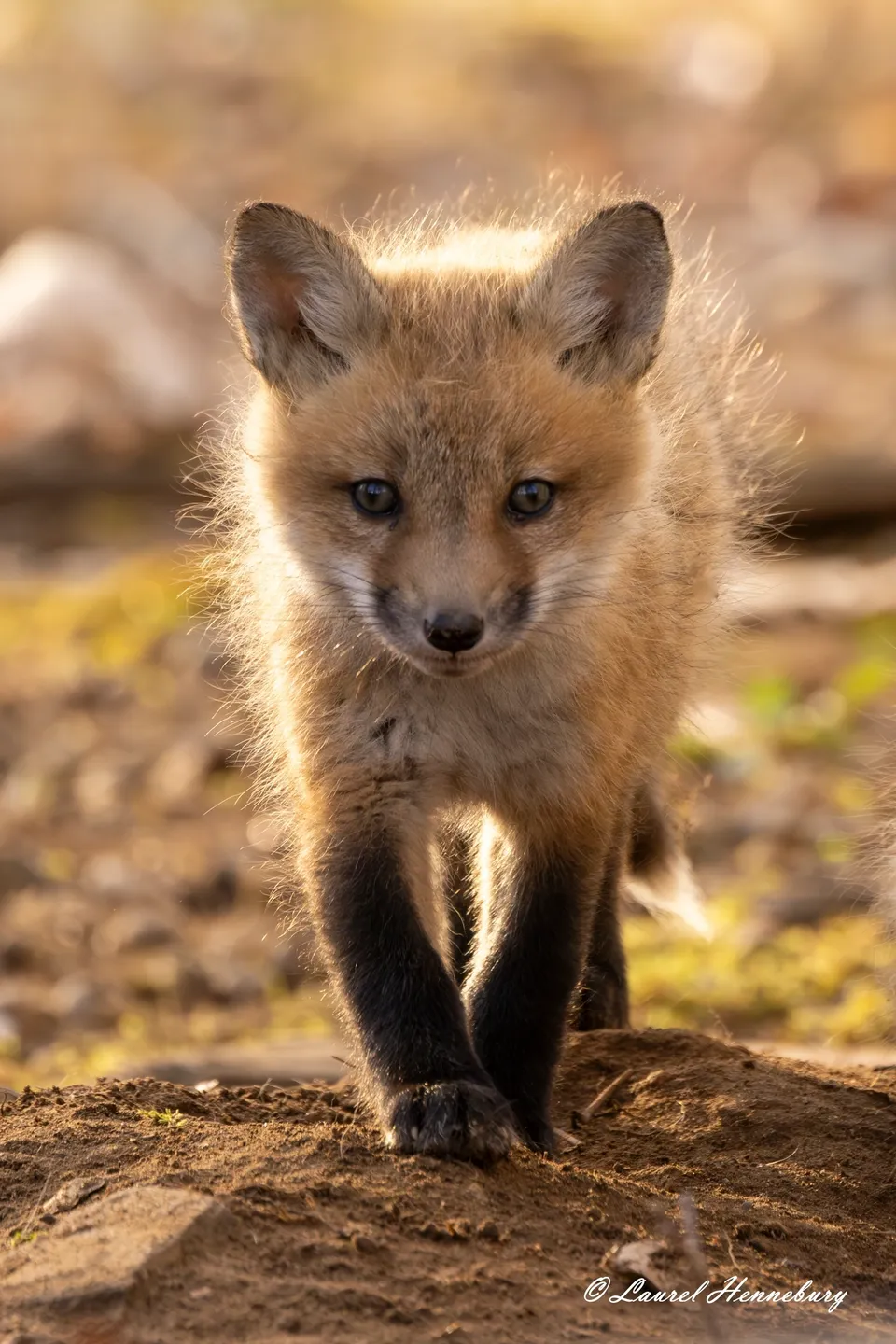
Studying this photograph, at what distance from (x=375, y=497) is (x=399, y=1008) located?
1.14 metres

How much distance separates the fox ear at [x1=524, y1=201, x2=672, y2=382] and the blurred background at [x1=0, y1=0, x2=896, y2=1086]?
1.39 m

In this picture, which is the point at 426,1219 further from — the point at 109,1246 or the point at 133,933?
the point at 133,933

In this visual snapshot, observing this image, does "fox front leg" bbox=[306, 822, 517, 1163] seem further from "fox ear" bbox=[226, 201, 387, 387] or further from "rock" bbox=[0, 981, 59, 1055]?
"rock" bbox=[0, 981, 59, 1055]

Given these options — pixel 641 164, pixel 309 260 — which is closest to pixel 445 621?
pixel 309 260

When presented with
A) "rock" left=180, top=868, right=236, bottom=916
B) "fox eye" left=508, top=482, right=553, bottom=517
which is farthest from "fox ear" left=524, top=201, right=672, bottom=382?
"rock" left=180, top=868, right=236, bottom=916

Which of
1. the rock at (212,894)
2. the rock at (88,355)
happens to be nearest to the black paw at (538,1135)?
the rock at (212,894)

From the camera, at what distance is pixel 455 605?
3.74m

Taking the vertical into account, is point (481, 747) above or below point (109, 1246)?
above

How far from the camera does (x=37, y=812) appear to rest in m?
8.15

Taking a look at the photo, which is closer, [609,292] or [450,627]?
[450,627]

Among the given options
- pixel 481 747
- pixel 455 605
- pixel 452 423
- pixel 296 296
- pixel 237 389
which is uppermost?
pixel 296 296

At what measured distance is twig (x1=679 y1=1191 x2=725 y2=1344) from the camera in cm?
292

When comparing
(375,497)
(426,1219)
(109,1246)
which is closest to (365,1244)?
(426,1219)

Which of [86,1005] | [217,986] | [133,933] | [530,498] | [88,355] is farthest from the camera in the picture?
[88,355]
